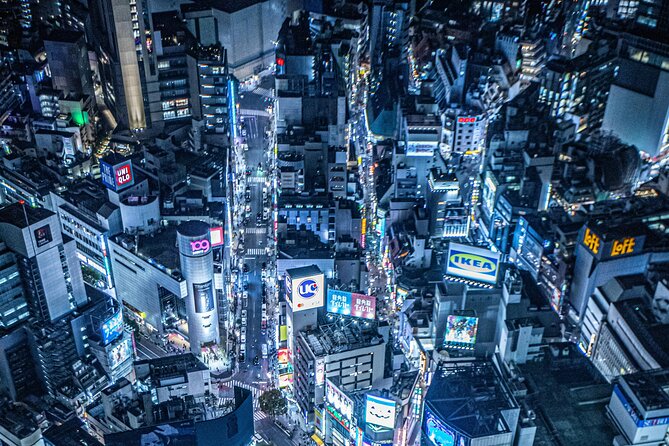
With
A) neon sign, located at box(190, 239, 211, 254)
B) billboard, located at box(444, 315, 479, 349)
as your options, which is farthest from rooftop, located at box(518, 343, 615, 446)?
neon sign, located at box(190, 239, 211, 254)

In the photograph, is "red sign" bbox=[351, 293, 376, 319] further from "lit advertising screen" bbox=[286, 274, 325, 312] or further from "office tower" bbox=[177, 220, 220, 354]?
"office tower" bbox=[177, 220, 220, 354]

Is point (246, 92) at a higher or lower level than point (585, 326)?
higher

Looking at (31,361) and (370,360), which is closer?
(370,360)

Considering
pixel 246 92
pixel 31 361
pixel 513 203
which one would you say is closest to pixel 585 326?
pixel 513 203

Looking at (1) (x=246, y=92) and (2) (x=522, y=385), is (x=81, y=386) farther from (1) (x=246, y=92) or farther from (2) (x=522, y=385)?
(1) (x=246, y=92)

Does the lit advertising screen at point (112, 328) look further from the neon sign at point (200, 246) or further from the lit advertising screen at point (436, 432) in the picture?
the lit advertising screen at point (436, 432)

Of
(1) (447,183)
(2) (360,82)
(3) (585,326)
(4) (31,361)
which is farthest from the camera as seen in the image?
(2) (360,82)

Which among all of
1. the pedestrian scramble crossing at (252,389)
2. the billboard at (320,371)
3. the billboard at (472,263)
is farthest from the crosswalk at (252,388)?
the billboard at (472,263)
